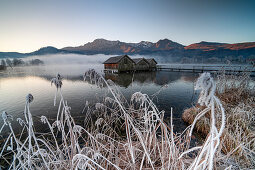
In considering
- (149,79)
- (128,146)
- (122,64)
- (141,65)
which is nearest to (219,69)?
(149,79)

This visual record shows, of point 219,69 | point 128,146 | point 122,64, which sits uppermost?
point 122,64

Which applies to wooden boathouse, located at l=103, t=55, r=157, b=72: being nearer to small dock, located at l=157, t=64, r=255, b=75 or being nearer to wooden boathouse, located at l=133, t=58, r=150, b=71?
wooden boathouse, located at l=133, t=58, r=150, b=71

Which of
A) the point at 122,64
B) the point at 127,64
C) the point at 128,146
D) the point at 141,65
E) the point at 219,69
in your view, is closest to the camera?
the point at 128,146

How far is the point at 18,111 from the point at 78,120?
6.60 meters

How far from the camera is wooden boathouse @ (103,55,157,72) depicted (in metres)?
36.1

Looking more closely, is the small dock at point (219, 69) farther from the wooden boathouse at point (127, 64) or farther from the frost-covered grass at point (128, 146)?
the frost-covered grass at point (128, 146)

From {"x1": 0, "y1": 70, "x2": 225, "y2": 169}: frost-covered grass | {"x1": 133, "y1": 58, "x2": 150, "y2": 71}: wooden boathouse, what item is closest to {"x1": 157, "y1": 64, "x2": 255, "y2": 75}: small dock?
{"x1": 133, "y1": 58, "x2": 150, "y2": 71}: wooden boathouse

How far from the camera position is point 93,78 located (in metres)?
1.72

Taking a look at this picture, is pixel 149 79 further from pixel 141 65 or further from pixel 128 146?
pixel 128 146

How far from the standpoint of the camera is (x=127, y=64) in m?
37.5

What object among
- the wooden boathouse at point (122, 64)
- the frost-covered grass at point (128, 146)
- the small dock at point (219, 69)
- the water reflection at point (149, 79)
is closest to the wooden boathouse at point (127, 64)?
the wooden boathouse at point (122, 64)

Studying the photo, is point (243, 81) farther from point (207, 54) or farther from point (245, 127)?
point (207, 54)

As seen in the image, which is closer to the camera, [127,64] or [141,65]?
[127,64]

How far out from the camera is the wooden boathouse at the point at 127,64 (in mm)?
36094
